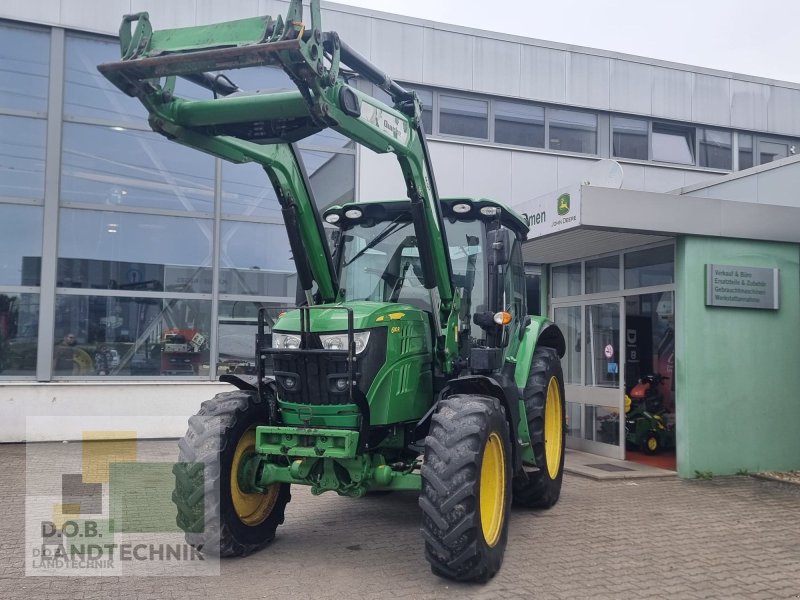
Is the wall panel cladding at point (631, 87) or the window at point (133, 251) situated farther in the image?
the wall panel cladding at point (631, 87)

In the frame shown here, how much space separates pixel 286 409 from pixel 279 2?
9.33 m

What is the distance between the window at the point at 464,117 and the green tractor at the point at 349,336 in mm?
7649

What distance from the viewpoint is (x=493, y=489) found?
206 inches

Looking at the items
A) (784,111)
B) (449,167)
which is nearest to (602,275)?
(449,167)

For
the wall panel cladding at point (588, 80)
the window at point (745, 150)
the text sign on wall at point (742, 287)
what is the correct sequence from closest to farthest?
the text sign on wall at point (742, 287) < the wall panel cladding at point (588, 80) < the window at point (745, 150)

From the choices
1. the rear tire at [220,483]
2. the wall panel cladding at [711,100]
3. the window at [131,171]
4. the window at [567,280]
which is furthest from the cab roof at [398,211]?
the wall panel cladding at [711,100]

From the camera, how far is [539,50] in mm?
14242

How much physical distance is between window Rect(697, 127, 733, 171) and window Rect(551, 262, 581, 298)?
20.6 ft

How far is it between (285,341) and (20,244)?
764 cm

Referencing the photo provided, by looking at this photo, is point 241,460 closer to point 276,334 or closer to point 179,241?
point 276,334

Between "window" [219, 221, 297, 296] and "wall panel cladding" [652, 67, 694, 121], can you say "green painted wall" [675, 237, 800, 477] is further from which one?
"wall panel cladding" [652, 67, 694, 121]

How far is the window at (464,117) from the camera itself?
13.7 m

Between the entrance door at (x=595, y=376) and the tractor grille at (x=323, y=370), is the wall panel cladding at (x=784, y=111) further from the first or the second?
the tractor grille at (x=323, y=370)

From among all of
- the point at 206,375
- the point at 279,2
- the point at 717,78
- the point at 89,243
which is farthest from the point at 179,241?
the point at 717,78
